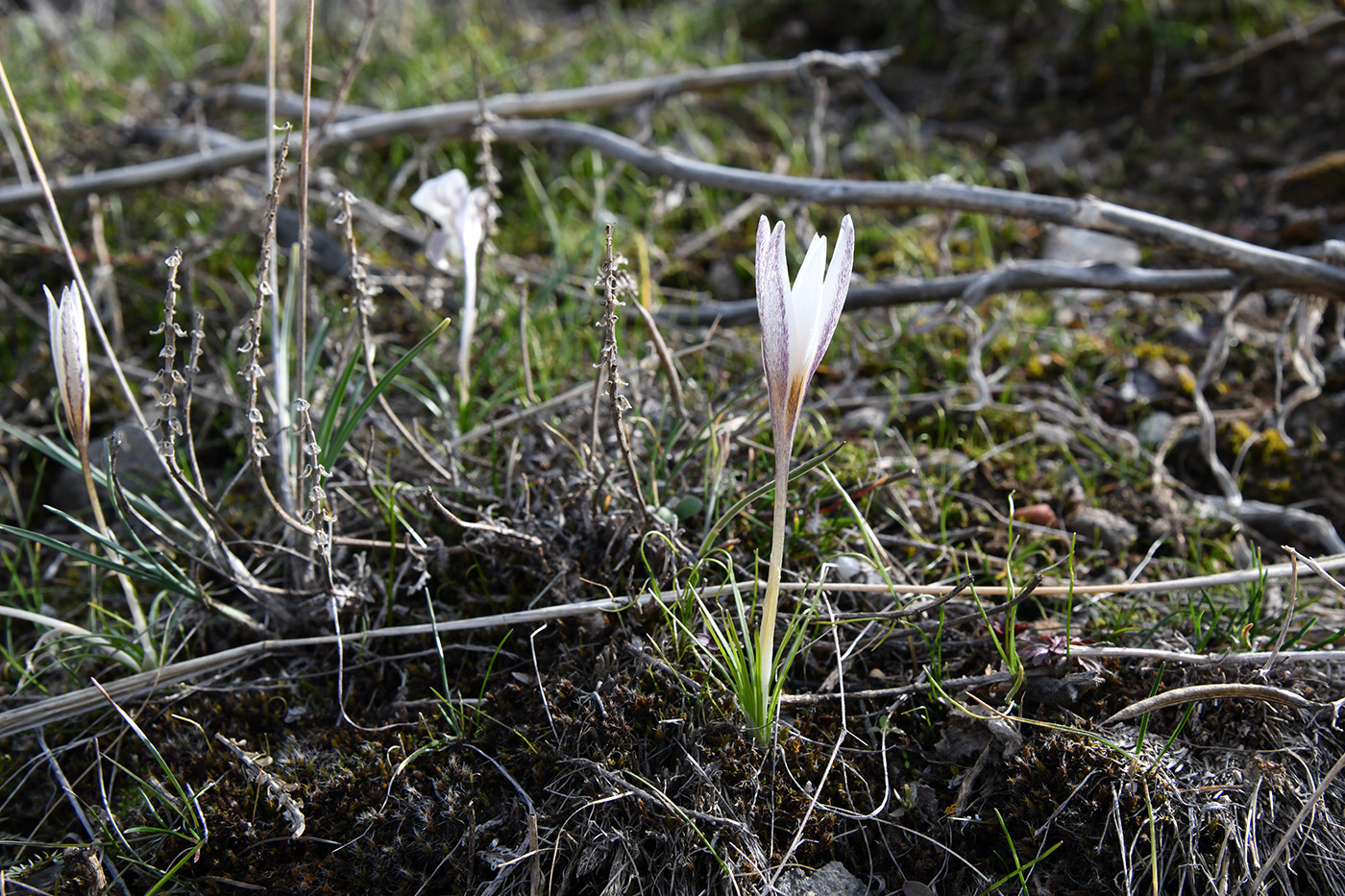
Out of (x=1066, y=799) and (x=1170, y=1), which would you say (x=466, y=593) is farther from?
(x=1170, y=1)

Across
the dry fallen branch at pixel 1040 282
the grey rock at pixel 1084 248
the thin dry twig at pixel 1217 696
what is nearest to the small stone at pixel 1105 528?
the thin dry twig at pixel 1217 696

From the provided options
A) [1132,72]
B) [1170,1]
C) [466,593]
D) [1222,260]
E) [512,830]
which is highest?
[1170,1]

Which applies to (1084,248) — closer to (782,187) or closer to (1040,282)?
(1040,282)

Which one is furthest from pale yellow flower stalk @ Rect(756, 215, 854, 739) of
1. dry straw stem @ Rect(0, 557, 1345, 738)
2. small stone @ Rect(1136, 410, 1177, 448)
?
small stone @ Rect(1136, 410, 1177, 448)

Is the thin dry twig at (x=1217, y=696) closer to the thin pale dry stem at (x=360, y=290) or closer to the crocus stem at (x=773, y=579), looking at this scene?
the crocus stem at (x=773, y=579)

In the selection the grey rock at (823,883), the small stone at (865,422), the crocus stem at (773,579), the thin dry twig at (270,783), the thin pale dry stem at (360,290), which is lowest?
the grey rock at (823,883)

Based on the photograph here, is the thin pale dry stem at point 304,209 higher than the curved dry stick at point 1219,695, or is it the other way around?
the thin pale dry stem at point 304,209

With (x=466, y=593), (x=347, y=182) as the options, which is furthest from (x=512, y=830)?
(x=347, y=182)
